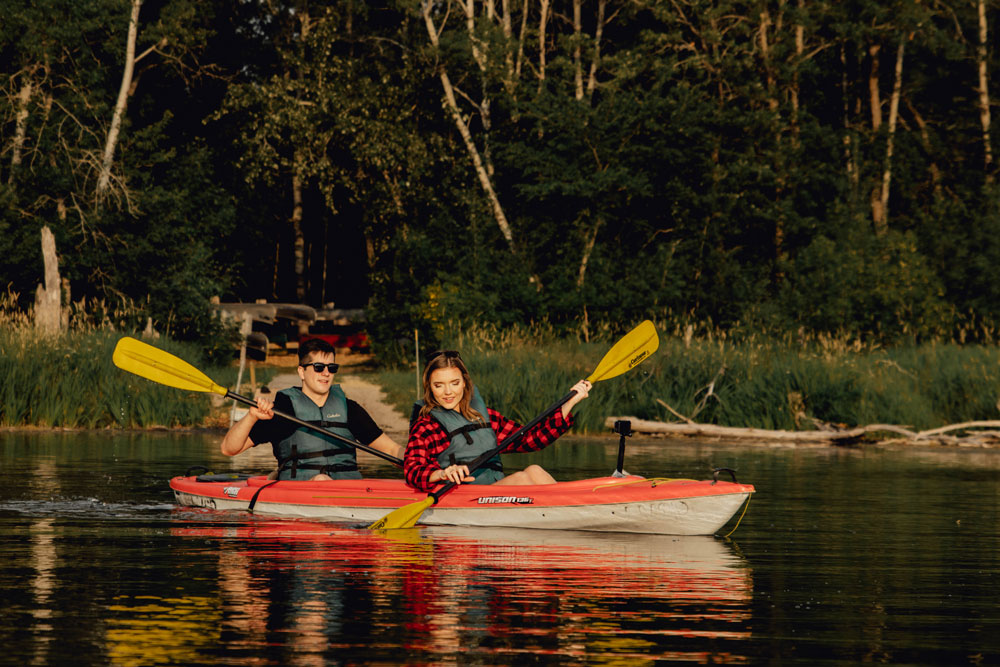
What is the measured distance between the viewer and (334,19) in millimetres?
29781

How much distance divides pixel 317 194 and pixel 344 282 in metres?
2.78

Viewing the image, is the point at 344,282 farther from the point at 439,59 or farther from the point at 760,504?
the point at 760,504

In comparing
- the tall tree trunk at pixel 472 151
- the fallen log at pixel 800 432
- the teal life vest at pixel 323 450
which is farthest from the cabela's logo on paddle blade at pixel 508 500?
the tall tree trunk at pixel 472 151

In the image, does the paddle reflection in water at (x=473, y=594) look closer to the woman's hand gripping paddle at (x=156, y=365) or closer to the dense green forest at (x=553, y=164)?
the woman's hand gripping paddle at (x=156, y=365)

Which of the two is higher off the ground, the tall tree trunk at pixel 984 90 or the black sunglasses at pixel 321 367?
the tall tree trunk at pixel 984 90

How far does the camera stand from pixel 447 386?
9258 millimetres

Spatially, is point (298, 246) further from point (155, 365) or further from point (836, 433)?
point (155, 365)

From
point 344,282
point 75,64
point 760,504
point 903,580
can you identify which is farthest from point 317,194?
point 903,580

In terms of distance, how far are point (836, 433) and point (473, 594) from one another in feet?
36.0

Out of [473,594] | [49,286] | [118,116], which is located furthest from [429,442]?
[118,116]

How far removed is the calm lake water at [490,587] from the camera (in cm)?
582

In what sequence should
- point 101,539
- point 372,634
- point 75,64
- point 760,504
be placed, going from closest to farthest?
point 372,634 → point 101,539 → point 760,504 → point 75,64

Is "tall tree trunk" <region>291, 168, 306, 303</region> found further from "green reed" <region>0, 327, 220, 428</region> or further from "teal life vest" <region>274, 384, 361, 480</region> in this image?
"teal life vest" <region>274, 384, 361, 480</region>

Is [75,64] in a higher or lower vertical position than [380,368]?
higher
